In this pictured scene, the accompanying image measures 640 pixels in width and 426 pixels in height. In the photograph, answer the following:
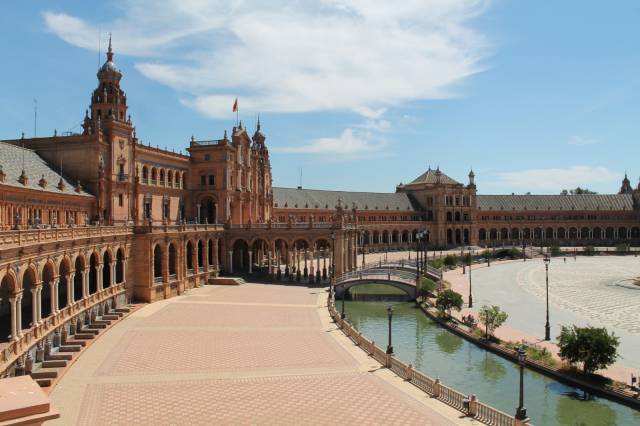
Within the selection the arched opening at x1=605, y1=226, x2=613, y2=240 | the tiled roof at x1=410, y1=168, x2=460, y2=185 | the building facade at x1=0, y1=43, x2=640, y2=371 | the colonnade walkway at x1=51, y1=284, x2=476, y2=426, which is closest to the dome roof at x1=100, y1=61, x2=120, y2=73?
the building facade at x1=0, y1=43, x2=640, y2=371

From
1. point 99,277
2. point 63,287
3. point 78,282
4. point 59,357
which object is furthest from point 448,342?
point 78,282

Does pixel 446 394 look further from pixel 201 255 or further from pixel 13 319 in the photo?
pixel 201 255

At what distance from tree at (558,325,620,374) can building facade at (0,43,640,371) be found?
3128cm

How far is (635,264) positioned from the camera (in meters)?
97.2

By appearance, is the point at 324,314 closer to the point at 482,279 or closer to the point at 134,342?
the point at 134,342

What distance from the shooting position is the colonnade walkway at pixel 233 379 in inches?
990

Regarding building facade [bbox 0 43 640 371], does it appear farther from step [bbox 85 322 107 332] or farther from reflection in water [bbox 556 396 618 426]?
reflection in water [bbox 556 396 618 426]

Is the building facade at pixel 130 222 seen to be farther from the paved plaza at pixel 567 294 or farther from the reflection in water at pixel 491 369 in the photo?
the reflection in water at pixel 491 369

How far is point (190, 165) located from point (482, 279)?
4518cm

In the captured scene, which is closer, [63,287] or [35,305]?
[35,305]

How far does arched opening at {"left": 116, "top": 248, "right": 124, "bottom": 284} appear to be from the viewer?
52412 millimetres

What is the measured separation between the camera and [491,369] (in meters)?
36.9

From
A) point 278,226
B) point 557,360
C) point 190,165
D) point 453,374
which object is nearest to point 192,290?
point 278,226

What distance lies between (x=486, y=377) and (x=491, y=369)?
170 cm
